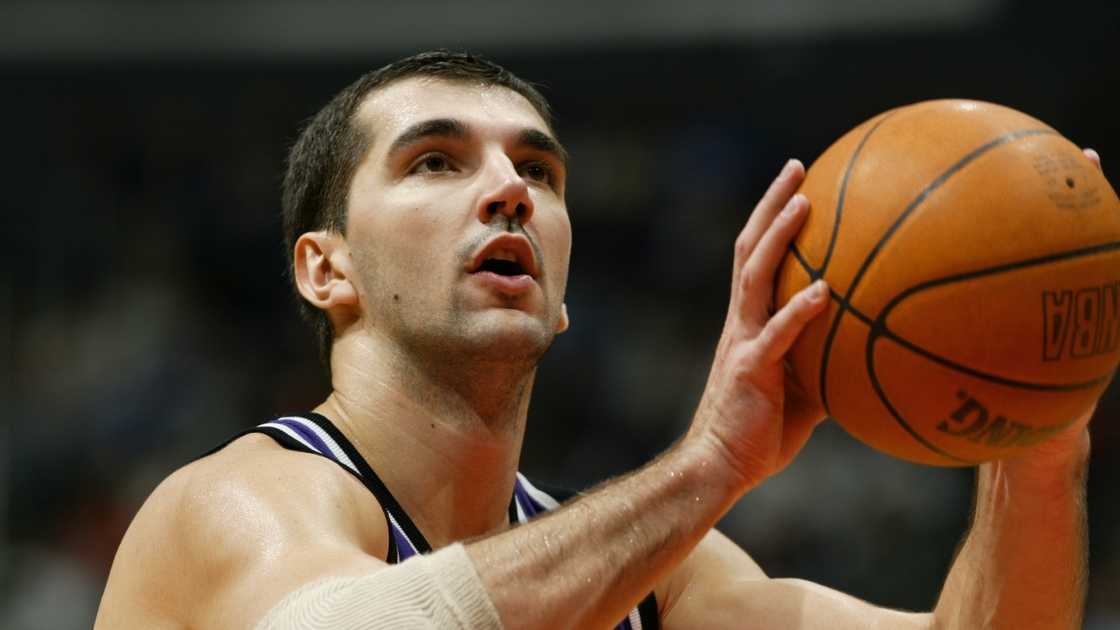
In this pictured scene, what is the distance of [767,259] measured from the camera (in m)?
2.80

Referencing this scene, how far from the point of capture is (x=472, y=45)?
11930mm

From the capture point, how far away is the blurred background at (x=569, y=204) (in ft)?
30.6

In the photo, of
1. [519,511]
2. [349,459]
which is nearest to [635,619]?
[519,511]

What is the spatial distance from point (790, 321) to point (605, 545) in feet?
2.00

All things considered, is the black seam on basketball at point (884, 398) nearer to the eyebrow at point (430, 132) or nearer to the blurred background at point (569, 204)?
the eyebrow at point (430, 132)

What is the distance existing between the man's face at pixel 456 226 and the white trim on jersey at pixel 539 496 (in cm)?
60

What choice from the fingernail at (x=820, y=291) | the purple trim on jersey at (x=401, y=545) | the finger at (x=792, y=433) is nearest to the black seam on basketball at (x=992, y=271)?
the fingernail at (x=820, y=291)

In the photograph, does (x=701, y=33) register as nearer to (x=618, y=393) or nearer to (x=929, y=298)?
(x=618, y=393)

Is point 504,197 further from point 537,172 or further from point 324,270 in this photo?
point 324,270

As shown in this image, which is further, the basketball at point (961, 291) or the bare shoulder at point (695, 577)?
the bare shoulder at point (695, 577)

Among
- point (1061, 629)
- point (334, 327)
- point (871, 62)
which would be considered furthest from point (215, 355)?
point (1061, 629)

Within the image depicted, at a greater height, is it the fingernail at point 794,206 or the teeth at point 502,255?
the fingernail at point 794,206

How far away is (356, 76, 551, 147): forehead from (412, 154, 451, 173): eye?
4.9 inches

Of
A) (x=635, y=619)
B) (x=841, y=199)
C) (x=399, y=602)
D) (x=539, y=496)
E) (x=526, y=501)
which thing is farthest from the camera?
(x=539, y=496)
